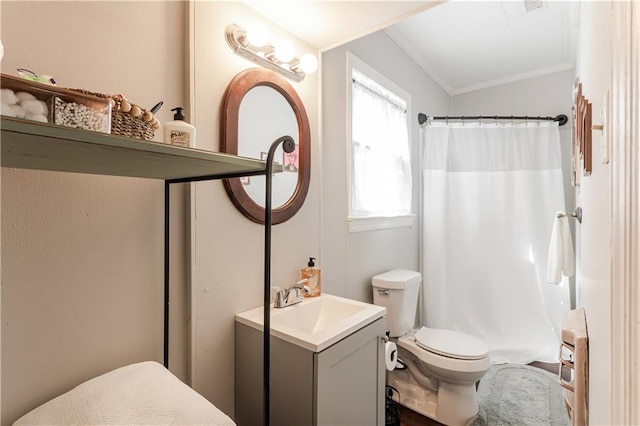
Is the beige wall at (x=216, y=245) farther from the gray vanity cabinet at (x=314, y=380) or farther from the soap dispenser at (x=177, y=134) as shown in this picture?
the soap dispenser at (x=177, y=134)

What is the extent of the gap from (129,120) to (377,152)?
174 cm

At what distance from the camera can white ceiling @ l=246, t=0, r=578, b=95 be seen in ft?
4.35

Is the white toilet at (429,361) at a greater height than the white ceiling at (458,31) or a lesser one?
lesser

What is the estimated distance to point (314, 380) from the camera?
1021 mm

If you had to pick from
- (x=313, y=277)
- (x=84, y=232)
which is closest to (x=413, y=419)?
(x=313, y=277)

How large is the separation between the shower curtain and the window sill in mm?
335

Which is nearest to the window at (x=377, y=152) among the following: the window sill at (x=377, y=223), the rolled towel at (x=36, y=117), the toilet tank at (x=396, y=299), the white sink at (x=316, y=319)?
the window sill at (x=377, y=223)

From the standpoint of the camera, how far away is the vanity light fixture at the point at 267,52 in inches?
48.8

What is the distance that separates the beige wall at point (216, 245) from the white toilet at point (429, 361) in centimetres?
102

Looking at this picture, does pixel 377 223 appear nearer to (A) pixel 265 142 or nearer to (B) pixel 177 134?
(A) pixel 265 142

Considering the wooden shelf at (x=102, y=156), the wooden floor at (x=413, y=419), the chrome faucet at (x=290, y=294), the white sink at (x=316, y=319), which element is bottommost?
the wooden floor at (x=413, y=419)

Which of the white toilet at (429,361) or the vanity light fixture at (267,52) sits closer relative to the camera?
the vanity light fixture at (267,52)

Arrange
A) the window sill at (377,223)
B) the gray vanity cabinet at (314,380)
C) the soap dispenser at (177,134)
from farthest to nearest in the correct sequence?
1. the window sill at (377,223)
2. the gray vanity cabinet at (314,380)
3. the soap dispenser at (177,134)

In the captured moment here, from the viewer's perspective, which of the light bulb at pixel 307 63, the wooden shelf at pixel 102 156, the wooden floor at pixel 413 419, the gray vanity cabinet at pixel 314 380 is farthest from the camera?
the wooden floor at pixel 413 419
